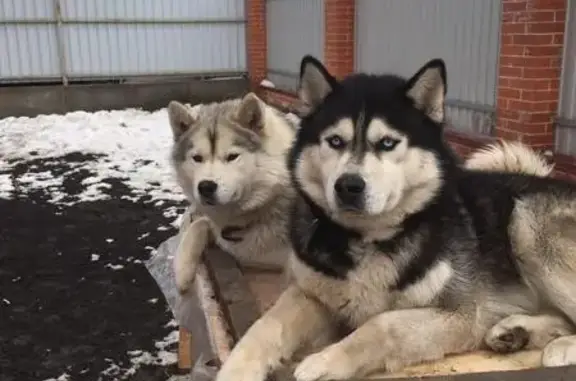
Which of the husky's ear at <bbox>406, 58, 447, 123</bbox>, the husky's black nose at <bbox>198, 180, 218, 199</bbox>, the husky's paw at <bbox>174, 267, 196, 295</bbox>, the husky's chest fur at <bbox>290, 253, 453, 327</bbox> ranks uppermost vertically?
the husky's ear at <bbox>406, 58, 447, 123</bbox>

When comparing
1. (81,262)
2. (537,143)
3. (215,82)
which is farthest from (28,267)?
(215,82)

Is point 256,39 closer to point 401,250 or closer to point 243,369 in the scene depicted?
point 401,250

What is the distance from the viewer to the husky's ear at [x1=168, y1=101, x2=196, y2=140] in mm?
3172

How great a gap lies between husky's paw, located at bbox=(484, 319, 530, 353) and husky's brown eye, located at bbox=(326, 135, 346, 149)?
75 centimetres

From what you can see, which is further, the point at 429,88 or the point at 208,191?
the point at 208,191

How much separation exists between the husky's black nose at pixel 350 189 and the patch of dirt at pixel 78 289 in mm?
2236

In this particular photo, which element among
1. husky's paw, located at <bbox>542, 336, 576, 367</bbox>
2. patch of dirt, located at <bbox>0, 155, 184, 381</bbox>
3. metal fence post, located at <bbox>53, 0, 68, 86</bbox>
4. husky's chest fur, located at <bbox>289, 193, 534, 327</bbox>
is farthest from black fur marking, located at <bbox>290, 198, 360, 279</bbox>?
metal fence post, located at <bbox>53, 0, 68, 86</bbox>

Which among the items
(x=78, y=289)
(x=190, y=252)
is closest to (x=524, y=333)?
(x=190, y=252)

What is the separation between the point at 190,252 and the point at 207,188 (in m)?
0.33

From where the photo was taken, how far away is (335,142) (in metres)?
2.05

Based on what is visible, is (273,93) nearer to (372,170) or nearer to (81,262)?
(81,262)

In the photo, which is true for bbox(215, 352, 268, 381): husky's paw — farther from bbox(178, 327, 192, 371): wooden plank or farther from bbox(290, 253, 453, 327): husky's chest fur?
bbox(178, 327, 192, 371): wooden plank

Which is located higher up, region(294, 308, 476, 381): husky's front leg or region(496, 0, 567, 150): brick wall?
region(496, 0, 567, 150): brick wall

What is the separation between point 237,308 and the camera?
2400 millimetres
